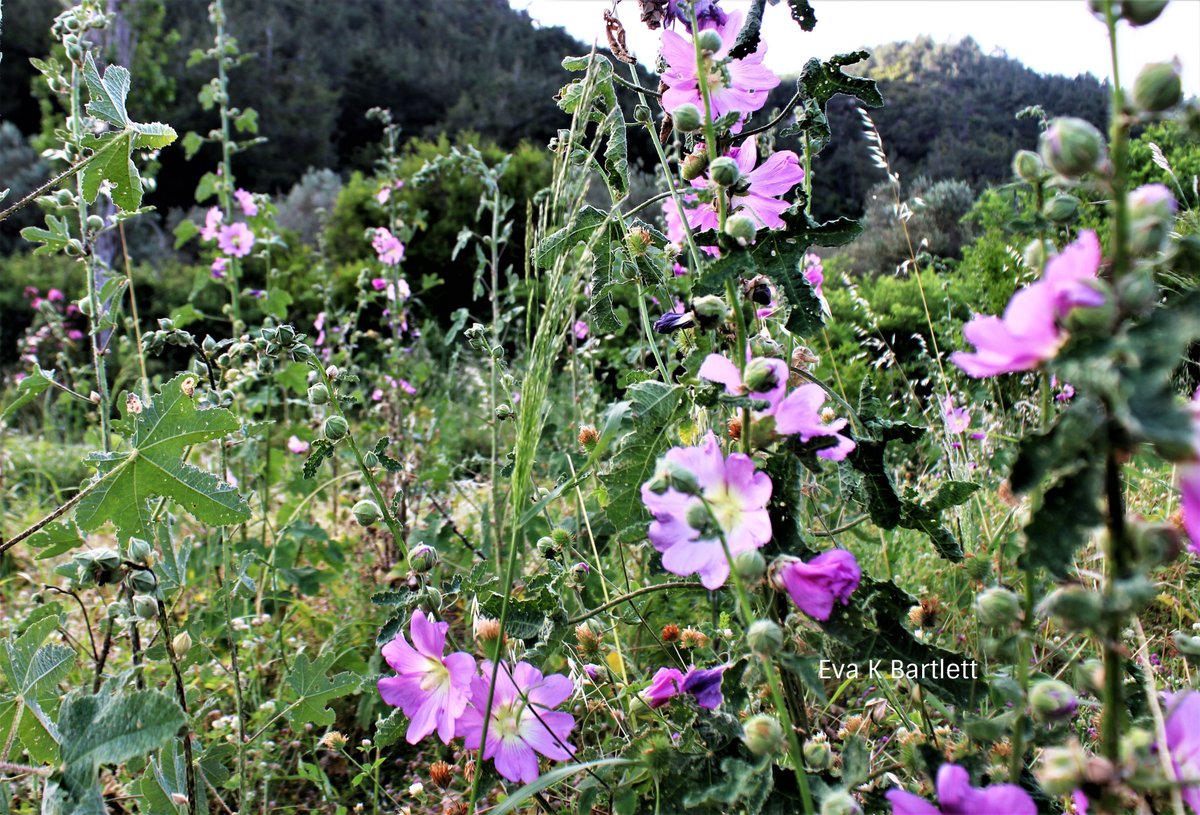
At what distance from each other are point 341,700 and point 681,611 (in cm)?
82

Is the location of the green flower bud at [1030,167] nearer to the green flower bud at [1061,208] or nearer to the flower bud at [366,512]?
the green flower bud at [1061,208]

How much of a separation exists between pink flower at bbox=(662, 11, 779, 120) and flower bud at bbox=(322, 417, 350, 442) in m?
0.51

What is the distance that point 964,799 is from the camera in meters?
0.57

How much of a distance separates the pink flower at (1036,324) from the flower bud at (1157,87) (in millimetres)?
86

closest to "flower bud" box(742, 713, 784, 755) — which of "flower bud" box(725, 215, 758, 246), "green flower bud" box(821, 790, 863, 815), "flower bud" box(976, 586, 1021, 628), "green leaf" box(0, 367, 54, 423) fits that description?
"green flower bud" box(821, 790, 863, 815)

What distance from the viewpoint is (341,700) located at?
6.45ft

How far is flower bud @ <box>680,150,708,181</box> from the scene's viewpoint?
2.67ft

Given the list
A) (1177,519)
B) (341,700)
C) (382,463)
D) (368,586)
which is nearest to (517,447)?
(382,463)

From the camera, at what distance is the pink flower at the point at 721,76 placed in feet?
2.77

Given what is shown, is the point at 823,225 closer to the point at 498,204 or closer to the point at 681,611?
the point at 681,611

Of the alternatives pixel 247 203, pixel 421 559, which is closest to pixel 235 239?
pixel 247 203

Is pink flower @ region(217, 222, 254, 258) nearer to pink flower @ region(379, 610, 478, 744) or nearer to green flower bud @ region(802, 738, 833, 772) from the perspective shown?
pink flower @ region(379, 610, 478, 744)

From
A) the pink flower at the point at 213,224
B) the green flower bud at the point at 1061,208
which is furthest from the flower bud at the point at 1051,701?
the pink flower at the point at 213,224

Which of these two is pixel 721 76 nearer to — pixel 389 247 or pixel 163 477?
pixel 163 477
